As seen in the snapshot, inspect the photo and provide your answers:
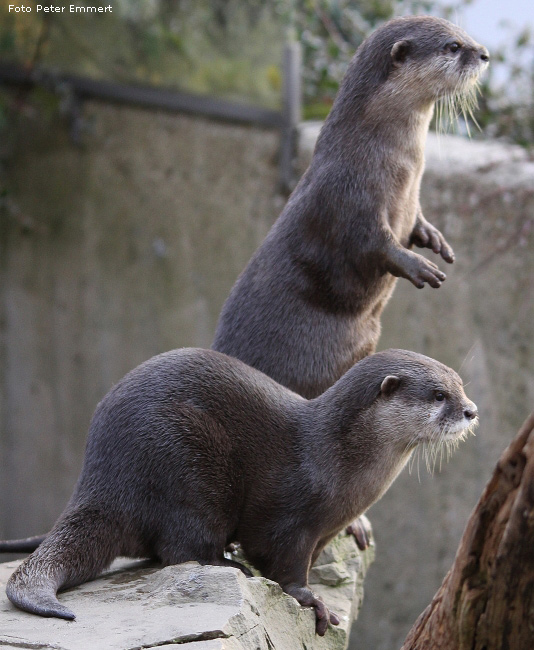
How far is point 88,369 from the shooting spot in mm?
6816

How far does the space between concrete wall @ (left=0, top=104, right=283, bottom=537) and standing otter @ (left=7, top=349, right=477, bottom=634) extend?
3.85m

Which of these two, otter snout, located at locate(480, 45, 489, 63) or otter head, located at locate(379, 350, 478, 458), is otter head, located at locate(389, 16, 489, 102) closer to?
otter snout, located at locate(480, 45, 489, 63)

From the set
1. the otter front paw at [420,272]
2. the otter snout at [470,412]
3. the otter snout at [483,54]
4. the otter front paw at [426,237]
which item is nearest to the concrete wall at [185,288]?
the otter front paw at [426,237]

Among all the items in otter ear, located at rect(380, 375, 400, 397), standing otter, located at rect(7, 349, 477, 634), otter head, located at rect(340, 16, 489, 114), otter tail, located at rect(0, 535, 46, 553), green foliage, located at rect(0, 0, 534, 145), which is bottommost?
otter tail, located at rect(0, 535, 46, 553)

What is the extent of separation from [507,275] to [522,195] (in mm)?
462

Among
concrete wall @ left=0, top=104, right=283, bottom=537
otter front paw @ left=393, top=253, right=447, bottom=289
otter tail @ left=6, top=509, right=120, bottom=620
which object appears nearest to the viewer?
otter tail @ left=6, top=509, right=120, bottom=620

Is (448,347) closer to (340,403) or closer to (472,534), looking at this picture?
(340,403)

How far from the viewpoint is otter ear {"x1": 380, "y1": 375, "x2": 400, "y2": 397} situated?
247 centimetres

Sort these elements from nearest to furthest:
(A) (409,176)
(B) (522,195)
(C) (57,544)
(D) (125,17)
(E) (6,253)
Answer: (C) (57,544), (A) (409,176), (B) (522,195), (D) (125,17), (E) (6,253)

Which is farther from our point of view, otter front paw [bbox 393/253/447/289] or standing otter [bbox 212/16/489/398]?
standing otter [bbox 212/16/489/398]

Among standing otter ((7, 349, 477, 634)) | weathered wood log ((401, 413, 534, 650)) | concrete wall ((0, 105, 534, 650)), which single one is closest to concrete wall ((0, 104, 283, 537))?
concrete wall ((0, 105, 534, 650))

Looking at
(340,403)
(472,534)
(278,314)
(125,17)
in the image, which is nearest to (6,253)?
(125,17)

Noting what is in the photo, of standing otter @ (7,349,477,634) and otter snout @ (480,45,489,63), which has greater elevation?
otter snout @ (480,45,489,63)

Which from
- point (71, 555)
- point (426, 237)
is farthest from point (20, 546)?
point (426, 237)
